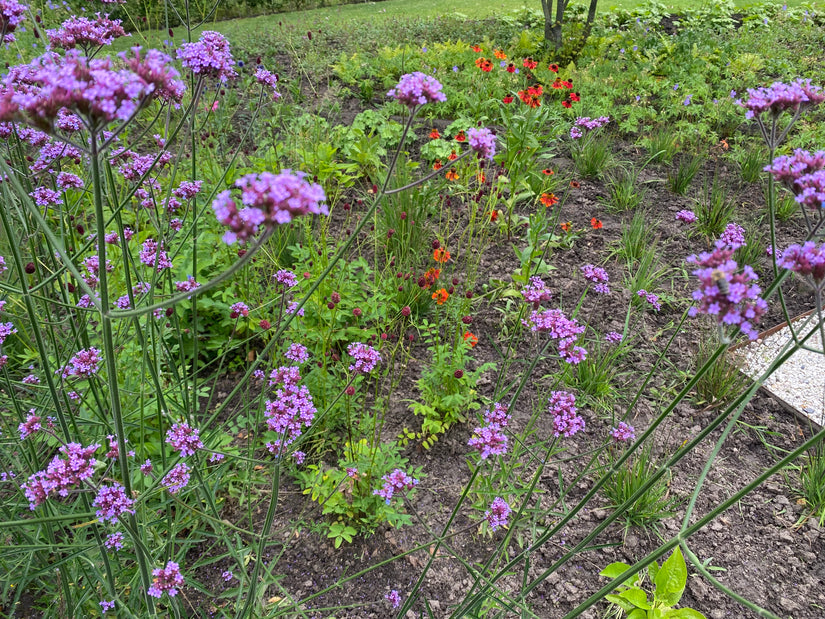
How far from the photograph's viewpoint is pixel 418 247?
12.6 ft

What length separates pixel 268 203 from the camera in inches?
38.4

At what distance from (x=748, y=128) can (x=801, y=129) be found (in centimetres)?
50

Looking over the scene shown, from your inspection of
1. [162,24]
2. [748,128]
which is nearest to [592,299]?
[748,128]

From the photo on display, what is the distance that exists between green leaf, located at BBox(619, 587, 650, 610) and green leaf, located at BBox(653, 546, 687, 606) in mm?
72

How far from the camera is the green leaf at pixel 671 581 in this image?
1977 millimetres

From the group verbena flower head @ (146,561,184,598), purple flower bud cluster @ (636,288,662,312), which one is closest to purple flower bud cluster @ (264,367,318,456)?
verbena flower head @ (146,561,184,598)

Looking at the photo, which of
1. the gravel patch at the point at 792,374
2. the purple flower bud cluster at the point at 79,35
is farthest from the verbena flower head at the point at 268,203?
the gravel patch at the point at 792,374

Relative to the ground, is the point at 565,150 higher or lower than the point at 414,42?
lower

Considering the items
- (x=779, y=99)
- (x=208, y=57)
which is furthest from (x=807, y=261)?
(x=208, y=57)

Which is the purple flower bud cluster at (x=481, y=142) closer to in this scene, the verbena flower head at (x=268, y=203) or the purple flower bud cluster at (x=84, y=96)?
the verbena flower head at (x=268, y=203)

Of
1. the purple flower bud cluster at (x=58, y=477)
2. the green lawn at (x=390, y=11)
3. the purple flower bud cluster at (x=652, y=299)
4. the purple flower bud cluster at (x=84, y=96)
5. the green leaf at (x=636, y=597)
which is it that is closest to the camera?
the purple flower bud cluster at (x=84, y=96)

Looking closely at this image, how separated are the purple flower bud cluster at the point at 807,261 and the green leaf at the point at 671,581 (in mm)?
1313

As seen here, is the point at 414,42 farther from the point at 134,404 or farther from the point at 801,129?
the point at 134,404

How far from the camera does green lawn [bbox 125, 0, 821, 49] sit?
11.2 m
